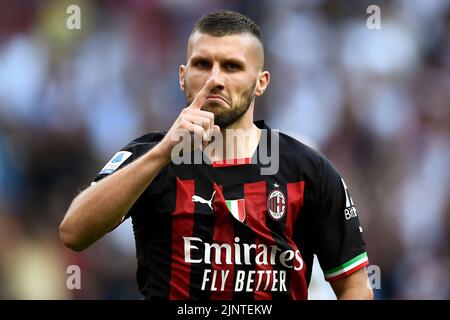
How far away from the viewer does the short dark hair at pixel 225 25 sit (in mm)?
3812

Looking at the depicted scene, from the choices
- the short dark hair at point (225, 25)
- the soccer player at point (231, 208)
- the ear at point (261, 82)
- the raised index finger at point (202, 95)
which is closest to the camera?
the raised index finger at point (202, 95)

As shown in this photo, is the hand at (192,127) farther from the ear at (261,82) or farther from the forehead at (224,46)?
the ear at (261,82)

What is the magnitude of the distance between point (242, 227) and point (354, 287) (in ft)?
1.98

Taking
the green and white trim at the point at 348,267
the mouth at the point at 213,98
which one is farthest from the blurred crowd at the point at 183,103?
the mouth at the point at 213,98

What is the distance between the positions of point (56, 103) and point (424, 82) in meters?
3.24

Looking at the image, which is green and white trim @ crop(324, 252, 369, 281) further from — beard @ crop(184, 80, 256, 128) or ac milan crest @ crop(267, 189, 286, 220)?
beard @ crop(184, 80, 256, 128)

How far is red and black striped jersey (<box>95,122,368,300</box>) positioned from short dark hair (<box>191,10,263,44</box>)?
54cm

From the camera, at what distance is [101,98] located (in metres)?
6.94

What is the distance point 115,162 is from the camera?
11.9 ft

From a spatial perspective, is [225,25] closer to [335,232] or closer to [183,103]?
[335,232]

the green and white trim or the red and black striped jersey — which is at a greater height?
the red and black striped jersey

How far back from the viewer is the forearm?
3277 mm

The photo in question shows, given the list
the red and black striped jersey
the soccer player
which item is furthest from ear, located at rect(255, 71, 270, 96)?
the red and black striped jersey
